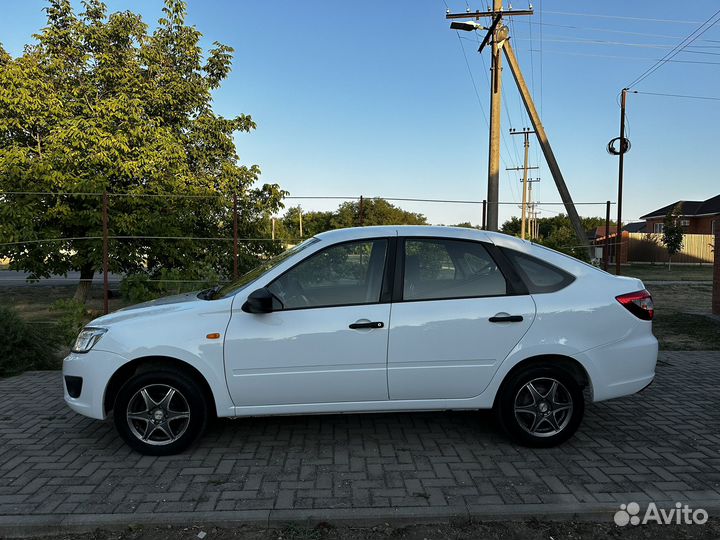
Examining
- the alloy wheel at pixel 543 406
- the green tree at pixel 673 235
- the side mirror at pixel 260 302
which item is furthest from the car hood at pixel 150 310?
the green tree at pixel 673 235

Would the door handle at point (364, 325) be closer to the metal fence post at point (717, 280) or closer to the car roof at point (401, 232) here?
the car roof at point (401, 232)

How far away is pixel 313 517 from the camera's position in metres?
2.87

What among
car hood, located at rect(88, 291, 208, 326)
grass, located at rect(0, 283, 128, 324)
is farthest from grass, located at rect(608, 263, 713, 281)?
car hood, located at rect(88, 291, 208, 326)

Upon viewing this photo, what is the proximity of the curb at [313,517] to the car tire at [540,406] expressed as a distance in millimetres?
832

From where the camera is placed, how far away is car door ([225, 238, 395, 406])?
3.57 m

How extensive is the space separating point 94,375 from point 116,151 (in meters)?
9.07

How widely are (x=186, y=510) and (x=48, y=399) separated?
→ 3117mm

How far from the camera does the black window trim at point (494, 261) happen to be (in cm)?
373

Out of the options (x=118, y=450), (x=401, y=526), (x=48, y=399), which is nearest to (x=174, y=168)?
(x=48, y=399)

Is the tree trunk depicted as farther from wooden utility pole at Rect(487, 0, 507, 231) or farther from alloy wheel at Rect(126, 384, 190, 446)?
wooden utility pole at Rect(487, 0, 507, 231)

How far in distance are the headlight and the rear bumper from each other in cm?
365

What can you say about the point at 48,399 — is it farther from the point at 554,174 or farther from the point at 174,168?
the point at 554,174

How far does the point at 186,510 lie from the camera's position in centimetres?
294

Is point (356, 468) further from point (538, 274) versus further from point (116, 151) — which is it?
point (116, 151)
